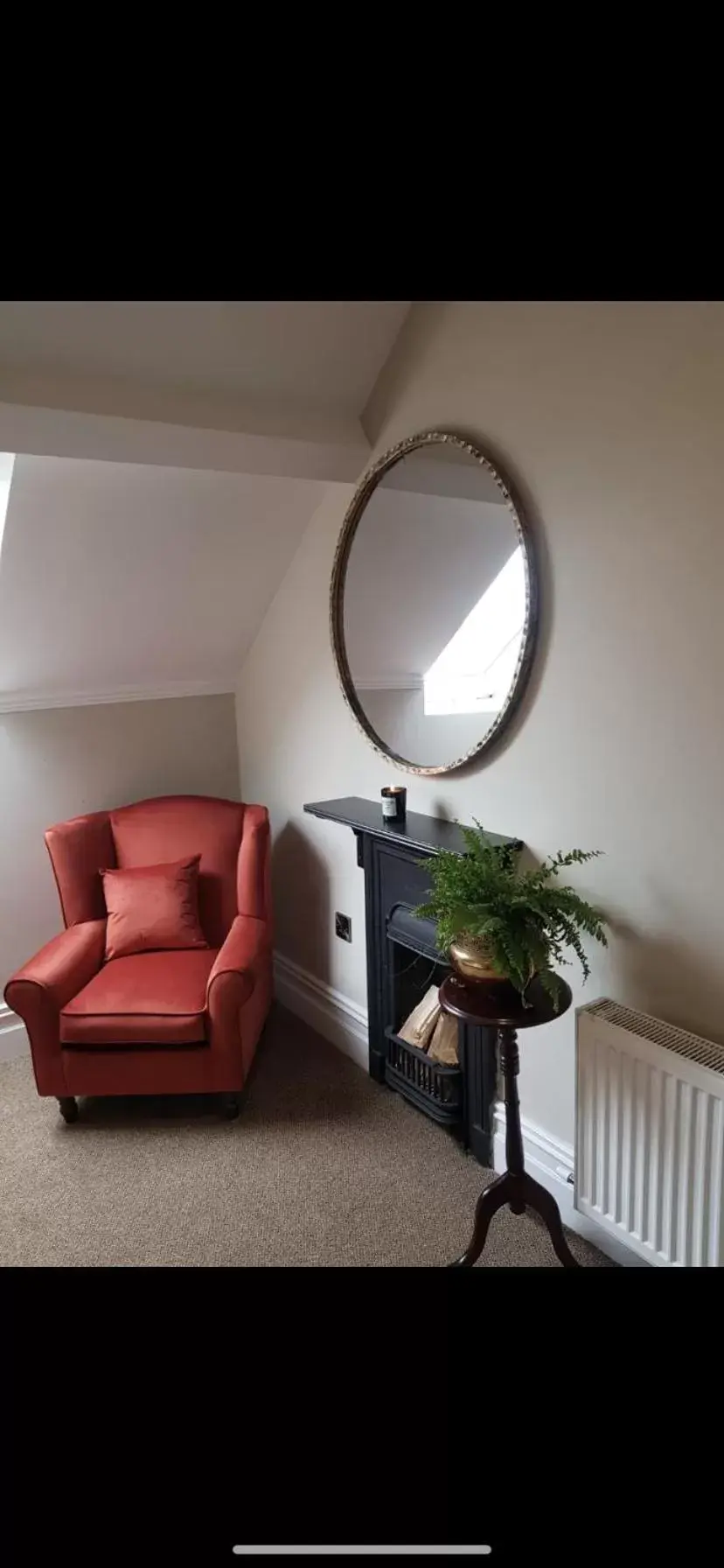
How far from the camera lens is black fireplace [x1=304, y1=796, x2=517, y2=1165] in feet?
6.88

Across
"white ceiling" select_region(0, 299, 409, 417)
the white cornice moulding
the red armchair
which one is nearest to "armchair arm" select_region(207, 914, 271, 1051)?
the red armchair

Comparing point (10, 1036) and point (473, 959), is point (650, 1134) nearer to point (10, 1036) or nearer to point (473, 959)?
point (473, 959)

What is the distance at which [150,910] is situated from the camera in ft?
8.79

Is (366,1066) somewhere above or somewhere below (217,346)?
below

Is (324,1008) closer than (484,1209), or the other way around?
(484,1209)

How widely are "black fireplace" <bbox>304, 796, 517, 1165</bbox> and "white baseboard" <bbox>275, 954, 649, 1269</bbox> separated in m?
0.10

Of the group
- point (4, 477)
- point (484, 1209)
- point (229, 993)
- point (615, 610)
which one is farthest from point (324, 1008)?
point (4, 477)

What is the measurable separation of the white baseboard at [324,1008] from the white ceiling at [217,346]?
197 cm

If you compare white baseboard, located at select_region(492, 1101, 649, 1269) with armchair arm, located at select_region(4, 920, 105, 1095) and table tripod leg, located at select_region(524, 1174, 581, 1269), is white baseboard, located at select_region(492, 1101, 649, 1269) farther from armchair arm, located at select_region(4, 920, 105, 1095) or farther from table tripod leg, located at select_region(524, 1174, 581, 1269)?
armchair arm, located at select_region(4, 920, 105, 1095)

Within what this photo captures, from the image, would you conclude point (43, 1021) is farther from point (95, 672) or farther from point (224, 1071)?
point (95, 672)

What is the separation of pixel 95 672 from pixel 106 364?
134cm

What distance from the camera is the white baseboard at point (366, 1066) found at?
5.92 feet

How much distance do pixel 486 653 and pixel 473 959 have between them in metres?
0.77
